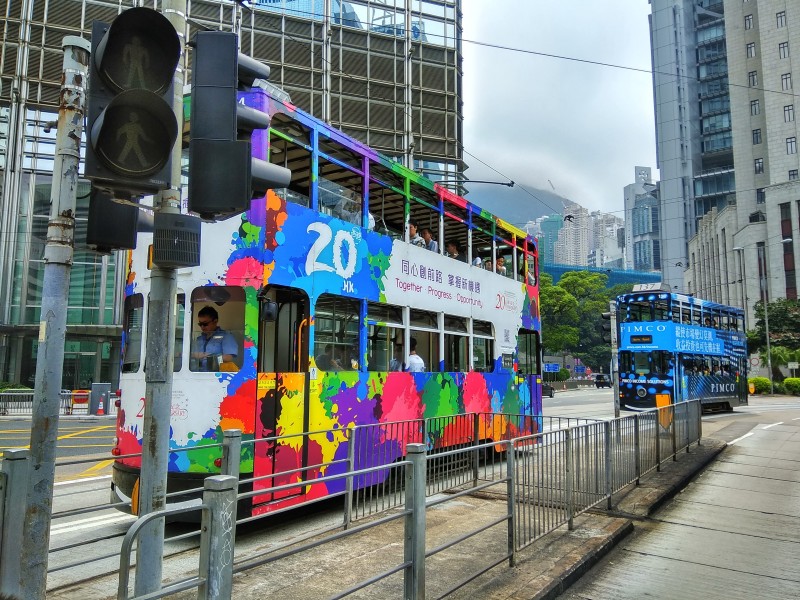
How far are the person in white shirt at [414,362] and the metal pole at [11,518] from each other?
5676 millimetres

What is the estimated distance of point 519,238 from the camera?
42.4ft

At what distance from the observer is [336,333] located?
7691 mm

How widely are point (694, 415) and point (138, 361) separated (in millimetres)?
11031

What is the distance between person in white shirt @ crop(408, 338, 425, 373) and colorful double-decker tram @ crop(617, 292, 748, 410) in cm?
1470

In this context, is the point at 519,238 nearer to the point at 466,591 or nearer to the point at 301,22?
the point at 466,591

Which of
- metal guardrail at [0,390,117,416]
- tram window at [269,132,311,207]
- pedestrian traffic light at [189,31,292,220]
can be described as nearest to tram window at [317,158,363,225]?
tram window at [269,132,311,207]

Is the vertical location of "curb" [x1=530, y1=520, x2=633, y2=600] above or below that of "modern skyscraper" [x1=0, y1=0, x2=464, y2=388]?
below

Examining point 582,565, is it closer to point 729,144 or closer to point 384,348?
point 384,348

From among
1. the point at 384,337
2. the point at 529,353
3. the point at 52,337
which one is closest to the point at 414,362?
the point at 384,337

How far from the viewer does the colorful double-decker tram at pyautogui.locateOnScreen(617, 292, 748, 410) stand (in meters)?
21.9

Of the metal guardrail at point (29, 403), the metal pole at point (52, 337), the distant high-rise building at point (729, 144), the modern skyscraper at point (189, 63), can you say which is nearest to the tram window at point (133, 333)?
the metal pole at point (52, 337)

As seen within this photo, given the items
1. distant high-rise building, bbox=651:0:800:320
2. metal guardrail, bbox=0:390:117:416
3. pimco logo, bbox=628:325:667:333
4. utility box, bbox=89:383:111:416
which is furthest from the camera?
distant high-rise building, bbox=651:0:800:320

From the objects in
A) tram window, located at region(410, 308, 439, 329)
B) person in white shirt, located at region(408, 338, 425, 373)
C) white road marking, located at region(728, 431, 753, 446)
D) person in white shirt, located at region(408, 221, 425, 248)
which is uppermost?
person in white shirt, located at region(408, 221, 425, 248)

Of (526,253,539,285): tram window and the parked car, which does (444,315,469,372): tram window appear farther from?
the parked car
